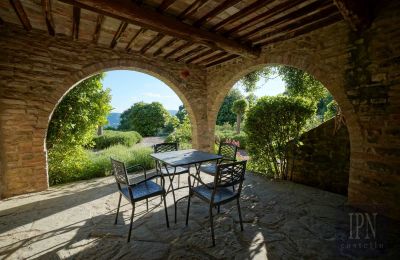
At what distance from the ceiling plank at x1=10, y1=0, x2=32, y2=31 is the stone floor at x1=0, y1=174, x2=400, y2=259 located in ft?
10.0

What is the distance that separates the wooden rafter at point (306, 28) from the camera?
128 inches

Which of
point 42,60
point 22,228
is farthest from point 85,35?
point 22,228

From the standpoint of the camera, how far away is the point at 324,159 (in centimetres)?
397

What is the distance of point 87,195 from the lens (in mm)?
3814

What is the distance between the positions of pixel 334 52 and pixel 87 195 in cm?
505

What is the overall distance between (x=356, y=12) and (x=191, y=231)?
3598 millimetres

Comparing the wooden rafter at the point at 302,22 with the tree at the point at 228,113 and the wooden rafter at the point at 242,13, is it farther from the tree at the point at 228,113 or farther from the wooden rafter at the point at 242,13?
the tree at the point at 228,113

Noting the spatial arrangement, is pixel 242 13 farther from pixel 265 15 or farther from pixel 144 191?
pixel 144 191

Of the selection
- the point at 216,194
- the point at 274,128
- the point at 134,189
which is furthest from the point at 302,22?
the point at 134,189

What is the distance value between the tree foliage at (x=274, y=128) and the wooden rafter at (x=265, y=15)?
176 cm

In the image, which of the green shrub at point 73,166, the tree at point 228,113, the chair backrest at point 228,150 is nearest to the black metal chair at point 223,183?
the chair backrest at point 228,150

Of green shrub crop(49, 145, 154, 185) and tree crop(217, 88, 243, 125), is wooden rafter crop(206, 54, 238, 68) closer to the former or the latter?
green shrub crop(49, 145, 154, 185)

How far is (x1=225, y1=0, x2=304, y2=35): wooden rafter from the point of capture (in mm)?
2875

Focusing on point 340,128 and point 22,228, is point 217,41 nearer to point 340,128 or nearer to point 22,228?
point 340,128
